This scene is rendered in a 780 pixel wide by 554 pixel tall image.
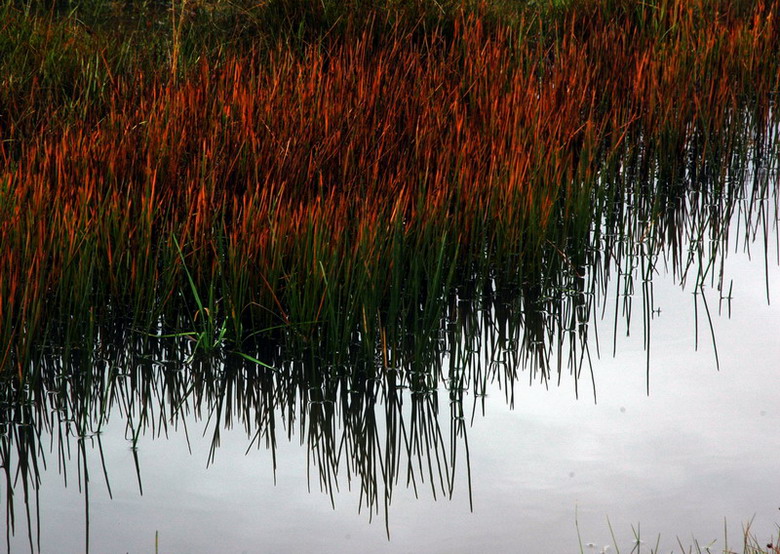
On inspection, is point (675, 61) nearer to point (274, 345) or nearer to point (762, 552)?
point (274, 345)

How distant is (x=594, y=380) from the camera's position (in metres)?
3.08

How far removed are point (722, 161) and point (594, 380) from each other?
2.12 meters

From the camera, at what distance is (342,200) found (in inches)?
132

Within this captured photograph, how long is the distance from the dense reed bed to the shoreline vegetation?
16 mm

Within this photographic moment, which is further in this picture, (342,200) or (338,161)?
(338,161)

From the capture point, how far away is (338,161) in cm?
398

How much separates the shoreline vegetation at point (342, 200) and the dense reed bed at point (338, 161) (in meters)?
0.02

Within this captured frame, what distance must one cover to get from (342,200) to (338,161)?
0.67 meters

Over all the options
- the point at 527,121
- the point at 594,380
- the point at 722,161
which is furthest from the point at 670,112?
the point at 594,380

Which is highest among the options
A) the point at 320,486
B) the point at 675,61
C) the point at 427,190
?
the point at 675,61

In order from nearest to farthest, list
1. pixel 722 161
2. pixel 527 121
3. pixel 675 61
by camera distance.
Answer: pixel 527 121 < pixel 722 161 < pixel 675 61

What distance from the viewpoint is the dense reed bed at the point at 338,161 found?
3.10m

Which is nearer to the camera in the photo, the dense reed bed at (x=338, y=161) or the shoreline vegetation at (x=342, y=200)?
the shoreline vegetation at (x=342, y=200)

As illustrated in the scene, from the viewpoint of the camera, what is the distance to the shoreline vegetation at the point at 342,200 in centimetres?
299
